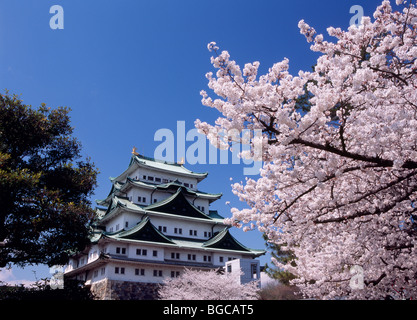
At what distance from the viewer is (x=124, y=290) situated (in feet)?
85.1

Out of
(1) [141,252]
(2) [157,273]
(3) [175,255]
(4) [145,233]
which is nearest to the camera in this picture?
(1) [141,252]

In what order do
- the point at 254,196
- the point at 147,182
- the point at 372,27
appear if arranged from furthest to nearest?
the point at 147,182, the point at 254,196, the point at 372,27

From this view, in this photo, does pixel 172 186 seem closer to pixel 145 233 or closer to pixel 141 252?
pixel 145 233

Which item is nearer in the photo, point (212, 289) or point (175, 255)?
point (212, 289)

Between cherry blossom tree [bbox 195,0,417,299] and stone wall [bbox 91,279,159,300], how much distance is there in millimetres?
19826

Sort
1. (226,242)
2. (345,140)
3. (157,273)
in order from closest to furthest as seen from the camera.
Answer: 1. (345,140)
2. (157,273)
3. (226,242)

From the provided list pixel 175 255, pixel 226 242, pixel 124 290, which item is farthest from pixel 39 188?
pixel 226 242

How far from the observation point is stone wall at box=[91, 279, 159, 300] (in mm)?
25323

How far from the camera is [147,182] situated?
36.2m

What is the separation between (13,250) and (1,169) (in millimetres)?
4842

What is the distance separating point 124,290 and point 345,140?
23742 mm

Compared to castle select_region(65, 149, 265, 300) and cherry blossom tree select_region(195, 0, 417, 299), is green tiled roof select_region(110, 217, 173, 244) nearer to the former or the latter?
castle select_region(65, 149, 265, 300)

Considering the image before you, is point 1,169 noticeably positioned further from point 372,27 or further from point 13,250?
point 372,27
